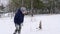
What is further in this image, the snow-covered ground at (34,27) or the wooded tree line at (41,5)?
the wooded tree line at (41,5)

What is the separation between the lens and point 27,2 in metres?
51.0

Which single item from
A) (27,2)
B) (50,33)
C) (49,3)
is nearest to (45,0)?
(49,3)

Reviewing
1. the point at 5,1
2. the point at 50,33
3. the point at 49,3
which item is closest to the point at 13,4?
the point at 49,3

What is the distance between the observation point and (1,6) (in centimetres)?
6669

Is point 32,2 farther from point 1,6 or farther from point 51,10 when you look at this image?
point 1,6

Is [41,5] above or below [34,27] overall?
below

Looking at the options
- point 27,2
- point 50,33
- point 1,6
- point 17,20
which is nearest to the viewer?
point 17,20

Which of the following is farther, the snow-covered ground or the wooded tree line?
the wooded tree line

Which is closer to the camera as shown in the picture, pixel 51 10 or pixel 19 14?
pixel 19 14

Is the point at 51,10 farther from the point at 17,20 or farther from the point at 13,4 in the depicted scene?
the point at 17,20

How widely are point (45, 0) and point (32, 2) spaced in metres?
3.28

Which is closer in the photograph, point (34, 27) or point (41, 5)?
point (34, 27)

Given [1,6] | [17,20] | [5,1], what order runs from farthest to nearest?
1. [5,1]
2. [1,6]
3. [17,20]

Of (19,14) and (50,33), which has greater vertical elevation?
(19,14)
